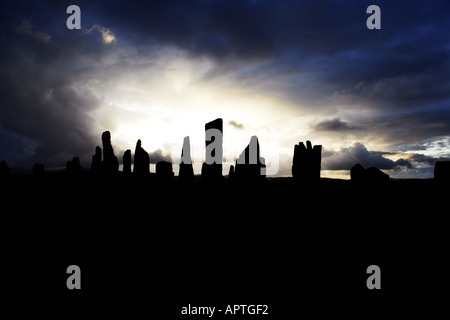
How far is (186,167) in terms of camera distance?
2669 cm

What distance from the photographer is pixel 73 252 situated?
11930 millimetres

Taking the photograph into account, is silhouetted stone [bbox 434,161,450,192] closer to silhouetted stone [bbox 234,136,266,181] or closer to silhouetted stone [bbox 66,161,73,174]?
silhouetted stone [bbox 234,136,266,181]

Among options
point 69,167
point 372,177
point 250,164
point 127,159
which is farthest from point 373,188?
point 69,167

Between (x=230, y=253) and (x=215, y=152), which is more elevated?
(x=215, y=152)

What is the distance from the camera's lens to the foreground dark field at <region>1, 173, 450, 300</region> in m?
8.38

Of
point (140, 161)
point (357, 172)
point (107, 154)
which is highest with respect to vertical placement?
point (107, 154)

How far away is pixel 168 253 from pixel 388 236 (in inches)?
428

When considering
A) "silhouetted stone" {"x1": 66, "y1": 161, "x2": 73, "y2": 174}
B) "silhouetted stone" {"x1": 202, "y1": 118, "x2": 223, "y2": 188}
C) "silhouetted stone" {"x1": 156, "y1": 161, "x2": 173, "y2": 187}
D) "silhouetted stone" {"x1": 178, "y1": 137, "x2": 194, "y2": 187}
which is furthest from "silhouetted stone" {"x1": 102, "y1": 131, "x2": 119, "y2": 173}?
"silhouetted stone" {"x1": 202, "y1": 118, "x2": 223, "y2": 188}

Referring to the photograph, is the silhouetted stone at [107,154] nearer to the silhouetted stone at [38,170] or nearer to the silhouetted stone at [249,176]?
the silhouetted stone at [249,176]

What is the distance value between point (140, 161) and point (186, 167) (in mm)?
4986

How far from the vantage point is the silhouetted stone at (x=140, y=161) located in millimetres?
27234

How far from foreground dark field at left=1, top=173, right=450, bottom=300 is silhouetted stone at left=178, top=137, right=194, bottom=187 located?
678cm

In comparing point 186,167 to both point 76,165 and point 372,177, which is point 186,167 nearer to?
point 76,165

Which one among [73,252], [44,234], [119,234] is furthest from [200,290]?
[44,234]
